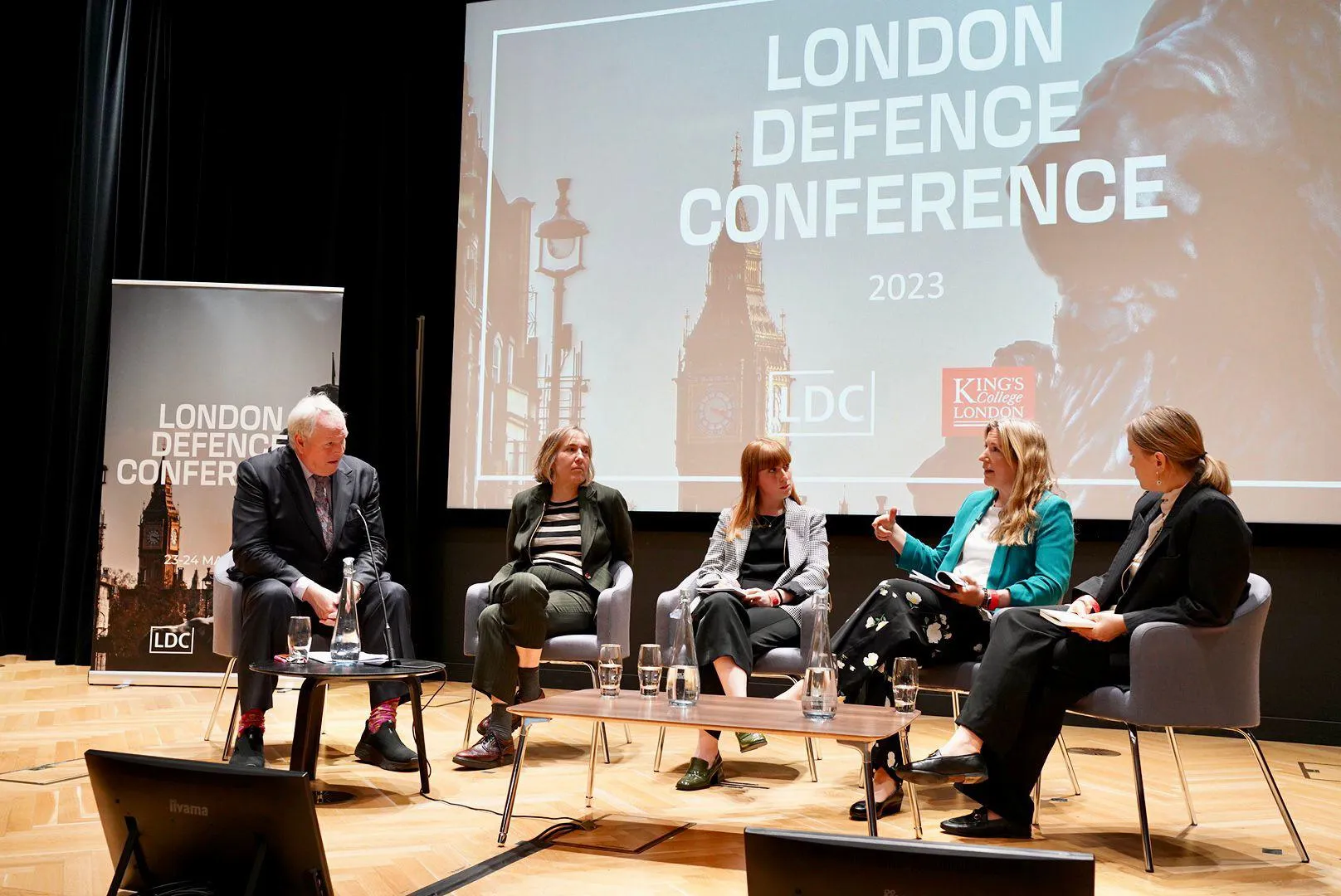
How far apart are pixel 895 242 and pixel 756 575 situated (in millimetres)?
1919

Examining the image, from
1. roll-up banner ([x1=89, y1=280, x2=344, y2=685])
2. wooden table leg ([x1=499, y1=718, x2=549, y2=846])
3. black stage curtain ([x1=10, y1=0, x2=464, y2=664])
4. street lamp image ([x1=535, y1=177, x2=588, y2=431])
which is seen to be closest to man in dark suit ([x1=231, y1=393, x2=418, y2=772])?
wooden table leg ([x1=499, y1=718, x2=549, y2=846])

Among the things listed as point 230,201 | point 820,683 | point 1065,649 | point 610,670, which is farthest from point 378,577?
point 230,201

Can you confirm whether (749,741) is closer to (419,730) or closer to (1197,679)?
(419,730)

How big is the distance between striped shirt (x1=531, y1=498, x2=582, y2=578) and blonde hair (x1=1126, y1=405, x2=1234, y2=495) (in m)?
2.07

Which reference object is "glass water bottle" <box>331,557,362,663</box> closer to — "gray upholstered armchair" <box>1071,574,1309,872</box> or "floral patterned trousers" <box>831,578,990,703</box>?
"floral patterned trousers" <box>831,578,990,703</box>

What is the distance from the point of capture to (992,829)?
9.37 ft

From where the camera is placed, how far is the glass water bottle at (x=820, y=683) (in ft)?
8.88

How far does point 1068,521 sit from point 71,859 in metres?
2.80

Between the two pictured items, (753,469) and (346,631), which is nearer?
(346,631)

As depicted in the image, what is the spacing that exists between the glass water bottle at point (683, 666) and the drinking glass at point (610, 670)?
14 cm

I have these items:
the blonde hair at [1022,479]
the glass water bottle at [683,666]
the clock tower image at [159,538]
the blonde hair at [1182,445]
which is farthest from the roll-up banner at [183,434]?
the blonde hair at [1182,445]

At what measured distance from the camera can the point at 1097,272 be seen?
4.76m

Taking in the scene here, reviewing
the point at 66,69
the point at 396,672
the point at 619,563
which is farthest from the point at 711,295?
the point at 66,69

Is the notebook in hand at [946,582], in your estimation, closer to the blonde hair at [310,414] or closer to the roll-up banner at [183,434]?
the blonde hair at [310,414]
